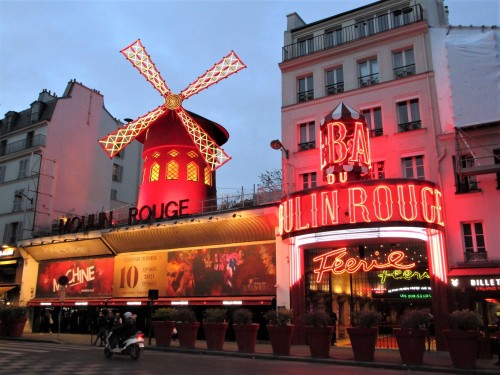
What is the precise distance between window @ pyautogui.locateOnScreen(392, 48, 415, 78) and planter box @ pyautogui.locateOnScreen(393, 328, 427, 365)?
8067 millimetres

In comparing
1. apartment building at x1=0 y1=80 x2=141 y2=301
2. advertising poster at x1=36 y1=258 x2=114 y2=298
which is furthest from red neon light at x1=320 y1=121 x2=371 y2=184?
apartment building at x1=0 y1=80 x2=141 y2=301

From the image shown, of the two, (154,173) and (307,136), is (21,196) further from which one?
(307,136)

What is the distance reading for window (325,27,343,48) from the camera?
16.3 metres

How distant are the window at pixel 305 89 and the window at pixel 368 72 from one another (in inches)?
66.4

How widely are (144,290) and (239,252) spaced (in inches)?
177

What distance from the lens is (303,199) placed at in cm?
1310

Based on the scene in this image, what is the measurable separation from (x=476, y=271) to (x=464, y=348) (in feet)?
10.8

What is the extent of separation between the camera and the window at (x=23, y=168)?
23481mm

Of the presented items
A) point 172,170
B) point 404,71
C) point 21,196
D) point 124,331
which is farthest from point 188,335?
point 21,196

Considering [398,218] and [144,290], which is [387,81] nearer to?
[398,218]

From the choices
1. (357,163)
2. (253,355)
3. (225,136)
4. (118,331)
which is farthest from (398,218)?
(225,136)

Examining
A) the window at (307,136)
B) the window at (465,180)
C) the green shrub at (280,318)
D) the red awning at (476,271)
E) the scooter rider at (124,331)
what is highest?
the window at (307,136)

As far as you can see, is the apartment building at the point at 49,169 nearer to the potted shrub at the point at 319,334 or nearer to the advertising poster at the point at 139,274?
the advertising poster at the point at 139,274

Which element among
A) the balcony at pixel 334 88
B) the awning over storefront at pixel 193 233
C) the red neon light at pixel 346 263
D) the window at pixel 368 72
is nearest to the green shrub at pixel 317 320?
the red neon light at pixel 346 263
